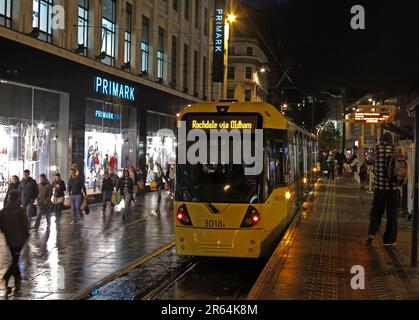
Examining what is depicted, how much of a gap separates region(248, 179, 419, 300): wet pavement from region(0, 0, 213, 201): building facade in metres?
9.59

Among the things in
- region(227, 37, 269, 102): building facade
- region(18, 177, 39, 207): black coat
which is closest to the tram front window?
region(18, 177, 39, 207): black coat

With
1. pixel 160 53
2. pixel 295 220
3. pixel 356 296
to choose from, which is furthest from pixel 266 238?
pixel 160 53

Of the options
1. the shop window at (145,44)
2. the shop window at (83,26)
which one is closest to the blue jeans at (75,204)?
the shop window at (83,26)

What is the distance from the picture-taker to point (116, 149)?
26.3 metres

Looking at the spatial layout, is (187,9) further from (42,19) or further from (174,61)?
(42,19)

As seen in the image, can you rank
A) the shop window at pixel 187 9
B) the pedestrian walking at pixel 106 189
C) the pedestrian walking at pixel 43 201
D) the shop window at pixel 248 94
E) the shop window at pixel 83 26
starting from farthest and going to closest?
the shop window at pixel 248 94 < the shop window at pixel 187 9 < the shop window at pixel 83 26 < the pedestrian walking at pixel 106 189 < the pedestrian walking at pixel 43 201

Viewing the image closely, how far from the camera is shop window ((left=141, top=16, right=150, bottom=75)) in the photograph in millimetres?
28641

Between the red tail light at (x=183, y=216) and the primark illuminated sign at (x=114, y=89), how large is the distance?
1297 cm

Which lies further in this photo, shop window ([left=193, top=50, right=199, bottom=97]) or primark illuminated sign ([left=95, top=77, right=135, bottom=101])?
shop window ([left=193, top=50, right=199, bottom=97])

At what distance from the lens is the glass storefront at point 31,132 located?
59.1 ft

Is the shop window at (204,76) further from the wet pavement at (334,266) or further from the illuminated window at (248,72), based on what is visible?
the illuminated window at (248,72)

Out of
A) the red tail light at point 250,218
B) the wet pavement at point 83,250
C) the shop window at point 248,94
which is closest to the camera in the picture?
the wet pavement at point 83,250

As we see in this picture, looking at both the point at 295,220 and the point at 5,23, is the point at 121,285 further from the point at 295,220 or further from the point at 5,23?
the point at 5,23

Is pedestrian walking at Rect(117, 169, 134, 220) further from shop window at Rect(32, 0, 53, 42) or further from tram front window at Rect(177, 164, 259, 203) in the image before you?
tram front window at Rect(177, 164, 259, 203)
